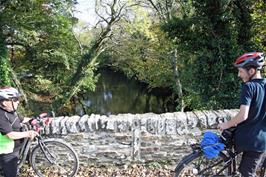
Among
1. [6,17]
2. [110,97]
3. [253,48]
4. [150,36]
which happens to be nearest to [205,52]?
[253,48]

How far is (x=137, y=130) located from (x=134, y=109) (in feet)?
77.0

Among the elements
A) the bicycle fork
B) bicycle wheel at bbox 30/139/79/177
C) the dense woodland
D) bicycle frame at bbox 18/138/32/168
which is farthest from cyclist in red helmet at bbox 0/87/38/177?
the dense woodland

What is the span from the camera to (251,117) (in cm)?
335

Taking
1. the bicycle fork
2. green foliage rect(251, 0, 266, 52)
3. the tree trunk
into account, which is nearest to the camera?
the bicycle fork

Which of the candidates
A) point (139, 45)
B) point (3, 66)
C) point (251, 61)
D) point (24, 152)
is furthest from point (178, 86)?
point (251, 61)

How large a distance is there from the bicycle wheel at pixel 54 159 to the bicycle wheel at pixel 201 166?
1.76 m

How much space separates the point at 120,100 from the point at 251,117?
28960mm

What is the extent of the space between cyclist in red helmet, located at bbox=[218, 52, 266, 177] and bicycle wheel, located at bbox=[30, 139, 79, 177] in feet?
8.31

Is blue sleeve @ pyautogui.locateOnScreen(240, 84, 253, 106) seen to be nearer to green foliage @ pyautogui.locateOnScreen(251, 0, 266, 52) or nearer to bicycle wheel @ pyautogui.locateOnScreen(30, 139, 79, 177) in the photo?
bicycle wheel @ pyautogui.locateOnScreen(30, 139, 79, 177)

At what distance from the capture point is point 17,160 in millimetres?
4406

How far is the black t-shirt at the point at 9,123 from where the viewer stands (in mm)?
4094

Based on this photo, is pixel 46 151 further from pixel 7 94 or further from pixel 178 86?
pixel 178 86

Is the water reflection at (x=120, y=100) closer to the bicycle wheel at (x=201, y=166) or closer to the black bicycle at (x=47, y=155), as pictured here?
the black bicycle at (x=47, y=155)

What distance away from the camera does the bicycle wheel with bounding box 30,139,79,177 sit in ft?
16.0
